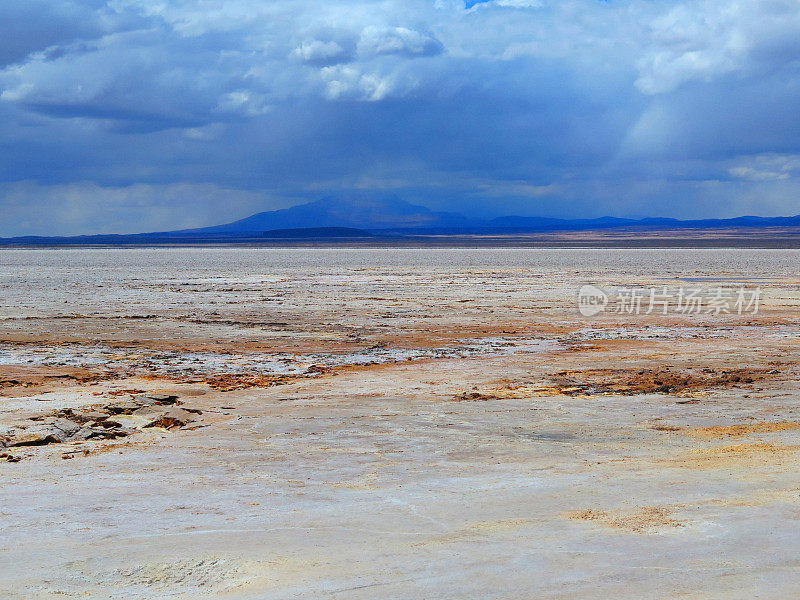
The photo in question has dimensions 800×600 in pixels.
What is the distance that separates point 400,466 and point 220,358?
936 cm

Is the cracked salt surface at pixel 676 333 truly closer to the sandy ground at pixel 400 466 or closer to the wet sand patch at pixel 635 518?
the sandy ground at pixel 400 466

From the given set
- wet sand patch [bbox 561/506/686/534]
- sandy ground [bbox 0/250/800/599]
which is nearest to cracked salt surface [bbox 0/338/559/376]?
sandy ground [bbox 0/250/800/599]

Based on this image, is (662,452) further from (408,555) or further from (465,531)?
(408,555)

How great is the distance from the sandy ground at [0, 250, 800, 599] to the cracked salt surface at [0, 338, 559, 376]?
4.2 inches

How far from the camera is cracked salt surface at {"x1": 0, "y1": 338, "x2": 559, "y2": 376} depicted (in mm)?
16156

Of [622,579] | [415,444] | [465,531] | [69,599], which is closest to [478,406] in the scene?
[415,444]

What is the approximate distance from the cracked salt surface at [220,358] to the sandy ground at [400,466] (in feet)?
0.35

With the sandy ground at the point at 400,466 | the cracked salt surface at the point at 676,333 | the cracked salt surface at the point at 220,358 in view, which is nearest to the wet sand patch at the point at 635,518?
the sandy ground at the point at 400,466

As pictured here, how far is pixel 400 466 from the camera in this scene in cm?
891

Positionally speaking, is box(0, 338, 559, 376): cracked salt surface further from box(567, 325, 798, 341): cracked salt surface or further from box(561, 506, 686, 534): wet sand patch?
box(561, 506, 686, 534): wet sand patch

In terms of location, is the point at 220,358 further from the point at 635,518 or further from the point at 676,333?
the point at 635,518

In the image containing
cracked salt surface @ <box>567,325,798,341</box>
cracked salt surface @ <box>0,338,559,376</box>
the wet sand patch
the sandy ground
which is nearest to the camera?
the sandy ground

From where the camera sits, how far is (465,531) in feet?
21.9

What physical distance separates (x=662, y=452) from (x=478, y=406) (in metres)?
3.27
